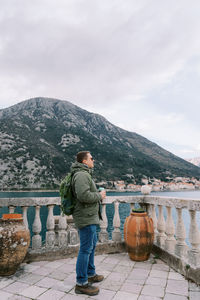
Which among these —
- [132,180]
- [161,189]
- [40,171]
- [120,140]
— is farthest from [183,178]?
[40,171]

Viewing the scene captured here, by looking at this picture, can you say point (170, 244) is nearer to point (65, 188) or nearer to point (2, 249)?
point (65, 188)

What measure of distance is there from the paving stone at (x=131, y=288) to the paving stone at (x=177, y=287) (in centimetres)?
41

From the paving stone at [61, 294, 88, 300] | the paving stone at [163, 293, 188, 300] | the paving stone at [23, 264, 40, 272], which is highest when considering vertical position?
the paving stone at [163, 293, 188, 300]

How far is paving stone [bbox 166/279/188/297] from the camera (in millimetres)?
3094

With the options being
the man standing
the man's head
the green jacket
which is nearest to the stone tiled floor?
the man standing

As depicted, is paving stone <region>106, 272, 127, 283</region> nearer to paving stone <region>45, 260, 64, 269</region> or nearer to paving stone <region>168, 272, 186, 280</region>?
paving stone <region>168, 272, 186, 280</region>

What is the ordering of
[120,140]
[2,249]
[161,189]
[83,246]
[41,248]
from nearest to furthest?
[83,246] < [2,249] < [41,248] < [161,189] < [120,140]

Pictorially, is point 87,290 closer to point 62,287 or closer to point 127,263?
point 62,287

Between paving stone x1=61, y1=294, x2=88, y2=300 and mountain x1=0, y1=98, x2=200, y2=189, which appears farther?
mountain x1=0, y1=98, x2=200, y2=189

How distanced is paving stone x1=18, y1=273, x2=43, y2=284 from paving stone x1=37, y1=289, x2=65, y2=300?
488 mm

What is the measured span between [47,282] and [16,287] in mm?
461

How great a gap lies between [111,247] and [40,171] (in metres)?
98.4

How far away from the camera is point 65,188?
318cm

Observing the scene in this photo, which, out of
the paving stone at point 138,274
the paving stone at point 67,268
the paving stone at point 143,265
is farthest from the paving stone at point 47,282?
the paving stone at point 143,265
